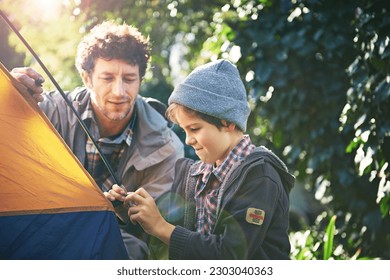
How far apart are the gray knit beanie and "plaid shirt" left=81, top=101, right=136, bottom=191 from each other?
1.72 feet

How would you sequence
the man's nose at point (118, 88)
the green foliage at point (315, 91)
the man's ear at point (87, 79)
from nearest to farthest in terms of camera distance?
the man's nose at point (118, 88)
the man's ear at point (87, 79)
the green foliage at point (315, 91)

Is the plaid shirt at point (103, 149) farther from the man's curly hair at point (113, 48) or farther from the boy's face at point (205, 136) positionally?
the boy's face at point (205, 136)

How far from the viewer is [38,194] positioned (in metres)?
2.11

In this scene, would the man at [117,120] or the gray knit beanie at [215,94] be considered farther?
the man at [117,120]

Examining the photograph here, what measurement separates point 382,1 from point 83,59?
1370mm

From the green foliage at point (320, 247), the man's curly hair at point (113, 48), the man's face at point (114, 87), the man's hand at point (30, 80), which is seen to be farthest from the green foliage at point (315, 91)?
the man's hand at point (30, 80)

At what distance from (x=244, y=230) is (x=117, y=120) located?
2.91 ft

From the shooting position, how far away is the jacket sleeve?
1973 millimetres

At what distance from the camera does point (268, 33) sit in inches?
134

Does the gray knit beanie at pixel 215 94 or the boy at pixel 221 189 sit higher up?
the gray knit beanie at pixel 215 94

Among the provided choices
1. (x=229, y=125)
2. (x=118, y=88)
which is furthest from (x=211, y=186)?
(x=118, y=88)

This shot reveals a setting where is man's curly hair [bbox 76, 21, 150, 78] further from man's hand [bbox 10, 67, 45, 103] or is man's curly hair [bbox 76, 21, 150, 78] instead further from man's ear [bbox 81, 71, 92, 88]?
man's hand [bbox 10, 67, 45, 103]

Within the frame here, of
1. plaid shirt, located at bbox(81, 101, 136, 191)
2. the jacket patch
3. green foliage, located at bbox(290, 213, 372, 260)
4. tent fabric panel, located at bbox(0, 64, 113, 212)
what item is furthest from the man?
green foliage, located at bbox(290, 213, 372, 260)

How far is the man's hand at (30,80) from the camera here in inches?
85.7
